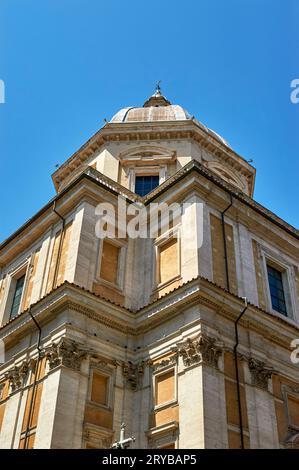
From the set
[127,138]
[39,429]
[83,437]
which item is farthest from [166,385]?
[127,138]

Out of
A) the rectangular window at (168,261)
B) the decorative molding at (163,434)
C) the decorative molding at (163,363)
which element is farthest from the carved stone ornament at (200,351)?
the rectangular window at (168,261)

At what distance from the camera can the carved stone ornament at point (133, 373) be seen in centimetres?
1831

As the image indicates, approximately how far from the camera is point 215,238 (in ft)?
66.7

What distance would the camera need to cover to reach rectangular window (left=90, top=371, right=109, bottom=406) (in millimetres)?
17375

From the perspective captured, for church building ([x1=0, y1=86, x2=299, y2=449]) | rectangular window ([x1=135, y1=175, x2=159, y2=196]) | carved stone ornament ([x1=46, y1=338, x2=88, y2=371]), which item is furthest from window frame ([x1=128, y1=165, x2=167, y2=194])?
carved stone ornament ([x1=46, y1=338, x2=88, y2=371])

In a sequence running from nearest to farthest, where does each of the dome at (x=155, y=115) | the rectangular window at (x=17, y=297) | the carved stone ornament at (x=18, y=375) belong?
the carved stone ornament at (x=18, y=375) → the rectangular window at (x=17, y=297) → the dome at (x=155, y=115)

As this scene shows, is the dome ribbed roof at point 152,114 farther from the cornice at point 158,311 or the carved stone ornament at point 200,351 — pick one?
the carved stone ornament at point 200,351

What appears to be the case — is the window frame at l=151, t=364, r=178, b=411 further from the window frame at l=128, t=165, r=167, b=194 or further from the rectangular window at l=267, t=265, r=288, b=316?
the window frame at l=128, t=165, r=167, b=194

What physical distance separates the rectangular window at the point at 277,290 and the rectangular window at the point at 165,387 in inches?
230

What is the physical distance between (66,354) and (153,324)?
129 inches

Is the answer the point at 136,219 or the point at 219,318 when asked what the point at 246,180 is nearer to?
the point at 136,219

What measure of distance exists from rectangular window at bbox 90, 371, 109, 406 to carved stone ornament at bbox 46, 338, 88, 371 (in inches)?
32.8

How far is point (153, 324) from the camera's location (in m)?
18.8
